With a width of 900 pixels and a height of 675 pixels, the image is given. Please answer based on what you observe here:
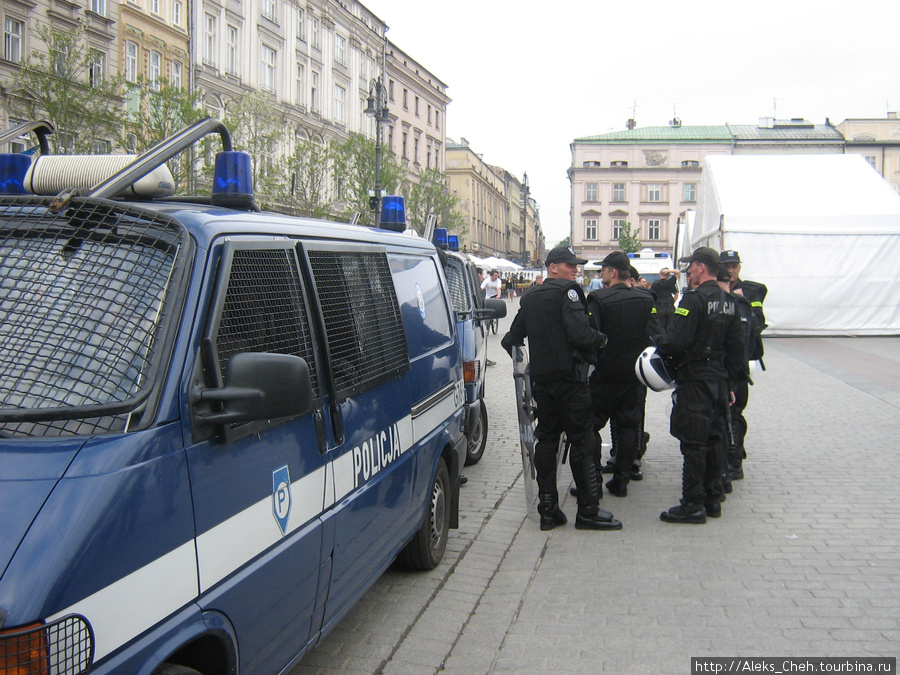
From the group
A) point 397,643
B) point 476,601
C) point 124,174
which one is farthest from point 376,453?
point 124,174

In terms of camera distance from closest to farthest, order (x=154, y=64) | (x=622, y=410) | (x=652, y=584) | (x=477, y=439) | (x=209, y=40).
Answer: (x=652, y=584) < (x=622, y=410) < (x=477, y=439) < (x=154, y=64) < (x=209, y=40)

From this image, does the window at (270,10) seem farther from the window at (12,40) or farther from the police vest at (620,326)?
the police vest at (620,326)

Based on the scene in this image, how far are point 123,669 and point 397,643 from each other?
219 centimetres

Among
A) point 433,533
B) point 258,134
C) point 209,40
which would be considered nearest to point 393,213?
point 433,533

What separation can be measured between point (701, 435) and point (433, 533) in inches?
86.0

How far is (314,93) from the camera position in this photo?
45250mm

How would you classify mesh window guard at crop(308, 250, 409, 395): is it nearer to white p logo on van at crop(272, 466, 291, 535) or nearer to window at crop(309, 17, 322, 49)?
white p logo on van at crop(272, 466, 291, 535)

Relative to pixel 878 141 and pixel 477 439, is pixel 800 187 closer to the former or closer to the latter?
pixel 477 439

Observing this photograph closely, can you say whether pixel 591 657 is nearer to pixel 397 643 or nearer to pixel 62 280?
pixel 397 643

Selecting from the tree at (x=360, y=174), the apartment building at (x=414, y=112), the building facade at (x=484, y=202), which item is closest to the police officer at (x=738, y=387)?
the tree at (x=360, y=174)

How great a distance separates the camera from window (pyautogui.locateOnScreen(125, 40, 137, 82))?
29.2 m

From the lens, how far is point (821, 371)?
15602 mm

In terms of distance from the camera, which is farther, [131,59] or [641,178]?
[641,178]

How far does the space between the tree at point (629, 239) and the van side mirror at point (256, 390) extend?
7545cm
